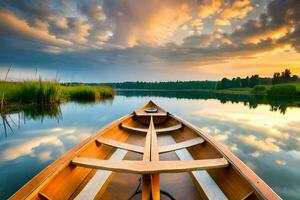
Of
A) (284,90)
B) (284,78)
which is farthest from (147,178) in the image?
(284,78)

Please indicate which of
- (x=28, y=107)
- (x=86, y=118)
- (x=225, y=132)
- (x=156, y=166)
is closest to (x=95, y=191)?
(x=156, y=166)

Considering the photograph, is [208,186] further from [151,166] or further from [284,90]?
[284,90]

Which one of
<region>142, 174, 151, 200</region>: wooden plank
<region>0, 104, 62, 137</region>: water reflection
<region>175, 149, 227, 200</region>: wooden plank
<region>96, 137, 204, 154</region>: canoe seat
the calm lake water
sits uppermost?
<region>142, 174, 151, 200</region>: wooden plank

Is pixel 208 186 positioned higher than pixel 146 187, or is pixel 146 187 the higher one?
pixel 146 187

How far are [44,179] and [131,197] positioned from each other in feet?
2.86

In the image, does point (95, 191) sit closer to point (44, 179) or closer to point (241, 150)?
point (44, 179)

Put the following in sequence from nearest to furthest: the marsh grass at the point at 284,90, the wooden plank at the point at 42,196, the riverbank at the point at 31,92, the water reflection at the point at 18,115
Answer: the wooden plank at the point at 42,196
the water reflection at the point at 18,115
the riverbank at the point at 31,92
the marsh grass at the point at 284,90

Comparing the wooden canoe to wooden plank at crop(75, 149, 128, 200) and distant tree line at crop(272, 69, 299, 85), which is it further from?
distant tree line at crop(272, 69, 299, 85)

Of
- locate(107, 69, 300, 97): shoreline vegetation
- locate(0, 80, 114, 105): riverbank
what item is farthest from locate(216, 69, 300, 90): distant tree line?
locate(0, 80, 114, 105): riverbank

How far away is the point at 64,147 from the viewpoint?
195 inches

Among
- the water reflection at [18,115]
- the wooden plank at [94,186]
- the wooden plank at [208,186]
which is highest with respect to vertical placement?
the wooden plank at [94,186]

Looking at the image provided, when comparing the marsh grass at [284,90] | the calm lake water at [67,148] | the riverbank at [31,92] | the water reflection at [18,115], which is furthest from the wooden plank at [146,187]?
the marsh grass at [284,90]

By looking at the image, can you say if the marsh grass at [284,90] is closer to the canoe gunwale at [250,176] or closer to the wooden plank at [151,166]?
the canoe gunwale at [250,176]

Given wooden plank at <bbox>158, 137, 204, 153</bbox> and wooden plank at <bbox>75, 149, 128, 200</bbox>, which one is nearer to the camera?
wooden plank at <bbox>75, 149, 128, 200</bbox>
